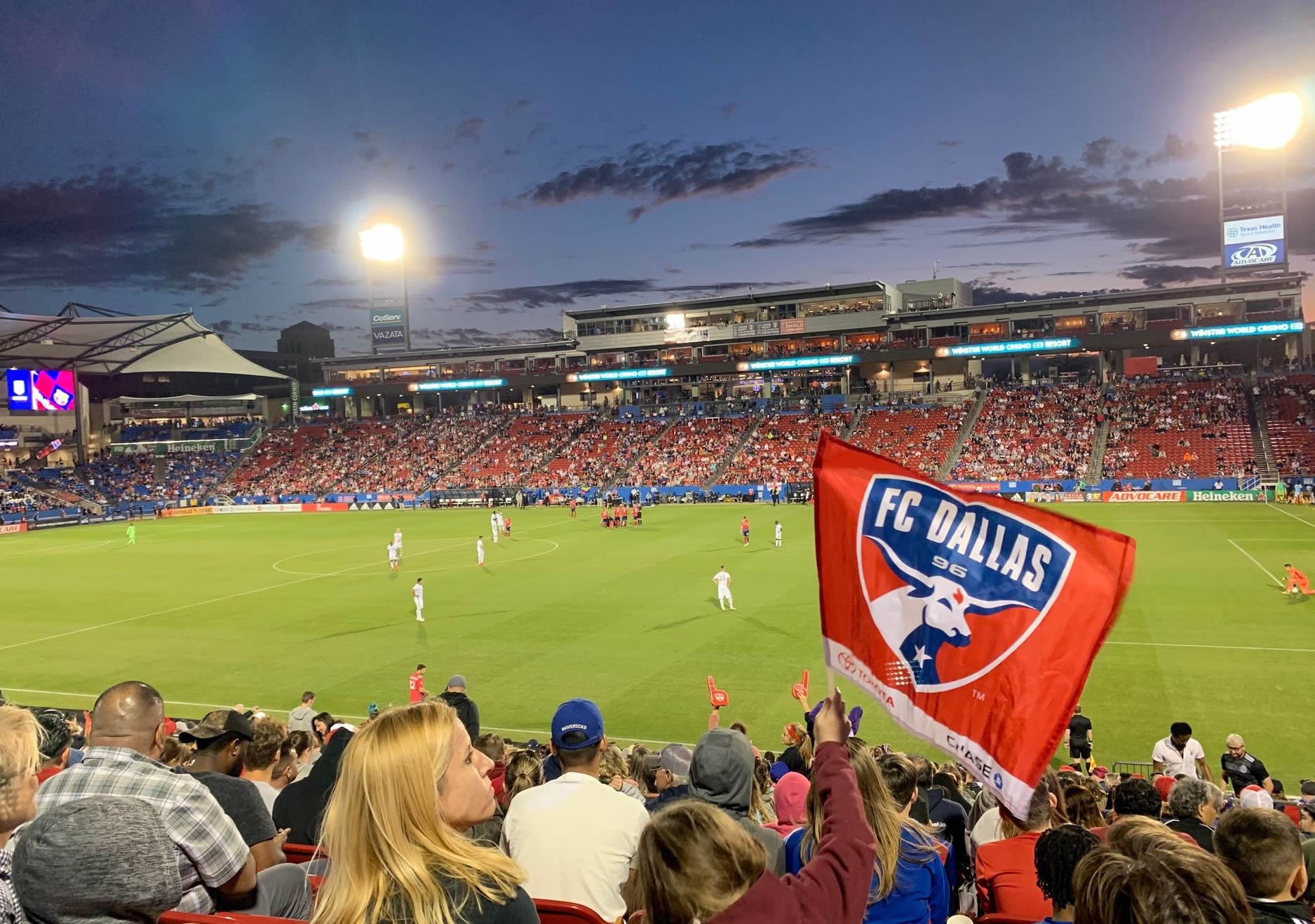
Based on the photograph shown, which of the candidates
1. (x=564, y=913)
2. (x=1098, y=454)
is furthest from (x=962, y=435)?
(x=564, y=913)

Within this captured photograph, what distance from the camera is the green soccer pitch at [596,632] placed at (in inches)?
672

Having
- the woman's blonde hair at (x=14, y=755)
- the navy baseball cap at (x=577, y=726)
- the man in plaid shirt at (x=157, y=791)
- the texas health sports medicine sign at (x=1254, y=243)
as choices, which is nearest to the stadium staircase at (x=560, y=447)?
the texas health sports medicine sign at (x=1254, y=243)

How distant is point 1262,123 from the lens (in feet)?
193

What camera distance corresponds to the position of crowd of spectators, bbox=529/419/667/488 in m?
73.4

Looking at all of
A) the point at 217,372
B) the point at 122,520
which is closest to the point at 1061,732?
the point at 122,520

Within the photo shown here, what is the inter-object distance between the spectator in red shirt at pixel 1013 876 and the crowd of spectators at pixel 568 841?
1 centimetres

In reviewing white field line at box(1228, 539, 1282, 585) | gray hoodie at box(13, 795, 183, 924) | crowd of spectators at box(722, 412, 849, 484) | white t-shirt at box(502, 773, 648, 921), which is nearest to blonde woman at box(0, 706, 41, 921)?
gray hoodie at box(13, 795, 183, 924)

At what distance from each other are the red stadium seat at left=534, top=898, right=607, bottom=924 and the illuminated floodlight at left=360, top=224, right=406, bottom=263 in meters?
99.6

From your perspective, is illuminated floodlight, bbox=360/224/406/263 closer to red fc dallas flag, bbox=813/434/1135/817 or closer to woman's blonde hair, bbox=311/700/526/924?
red fc dallas flag, bbox=813/434/1135/817

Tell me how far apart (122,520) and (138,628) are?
50930mm

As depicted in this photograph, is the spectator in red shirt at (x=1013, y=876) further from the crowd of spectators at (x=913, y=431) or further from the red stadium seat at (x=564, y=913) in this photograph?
the crowd of spectators at (x=913, y=431)

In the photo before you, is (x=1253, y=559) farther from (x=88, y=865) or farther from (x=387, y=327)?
(x=387, y=327)

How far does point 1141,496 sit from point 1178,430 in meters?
10.4

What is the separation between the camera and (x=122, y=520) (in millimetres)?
70438
